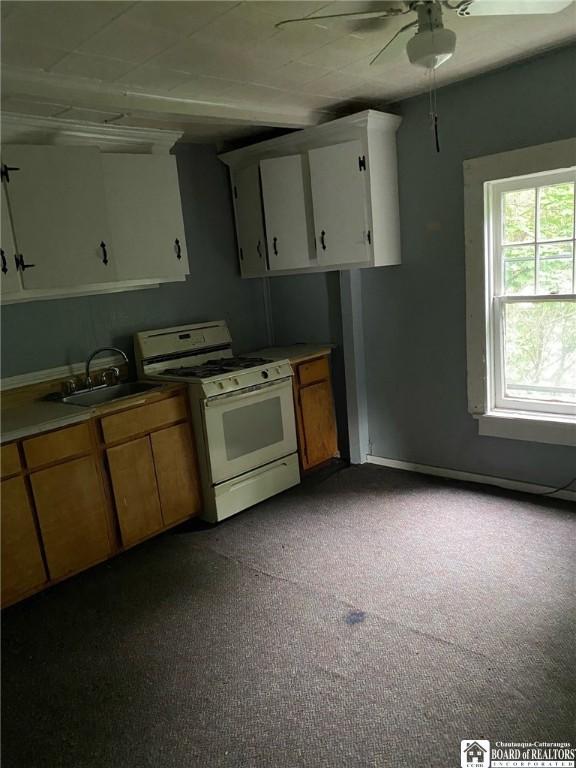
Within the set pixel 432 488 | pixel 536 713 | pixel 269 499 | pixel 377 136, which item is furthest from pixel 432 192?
pixel 536 713

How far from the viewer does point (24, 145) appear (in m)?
2.87

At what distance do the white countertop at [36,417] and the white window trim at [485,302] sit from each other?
2.21 meters

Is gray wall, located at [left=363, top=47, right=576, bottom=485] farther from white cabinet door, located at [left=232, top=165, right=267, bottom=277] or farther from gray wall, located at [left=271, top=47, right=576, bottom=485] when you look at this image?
white cabinet door, located at [left=232, top=165, right=267, bottom=277]

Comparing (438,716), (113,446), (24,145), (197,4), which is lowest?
(438,716)

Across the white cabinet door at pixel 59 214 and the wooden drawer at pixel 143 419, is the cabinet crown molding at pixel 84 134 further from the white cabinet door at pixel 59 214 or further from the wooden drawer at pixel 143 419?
the wooden drawer at pixel 143 419

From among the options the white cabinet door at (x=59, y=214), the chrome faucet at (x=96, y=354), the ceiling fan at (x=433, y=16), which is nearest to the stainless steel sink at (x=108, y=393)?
the chrome faucet at (x=96, y=354)

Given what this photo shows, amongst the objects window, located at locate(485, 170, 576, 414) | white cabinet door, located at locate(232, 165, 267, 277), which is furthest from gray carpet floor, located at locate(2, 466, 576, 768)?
white cabinet door, located at locate(232, 165, 267, 277)

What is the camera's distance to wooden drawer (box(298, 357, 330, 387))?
393 centimetres

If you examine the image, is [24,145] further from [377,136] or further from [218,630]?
[218,630]

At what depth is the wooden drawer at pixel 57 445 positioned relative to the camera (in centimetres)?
267

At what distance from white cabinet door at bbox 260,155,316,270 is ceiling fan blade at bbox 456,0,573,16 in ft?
6.02

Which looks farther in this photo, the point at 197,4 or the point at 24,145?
the point at 24,145

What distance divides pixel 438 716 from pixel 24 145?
307 centimetres

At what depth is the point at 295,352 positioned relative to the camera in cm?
404
